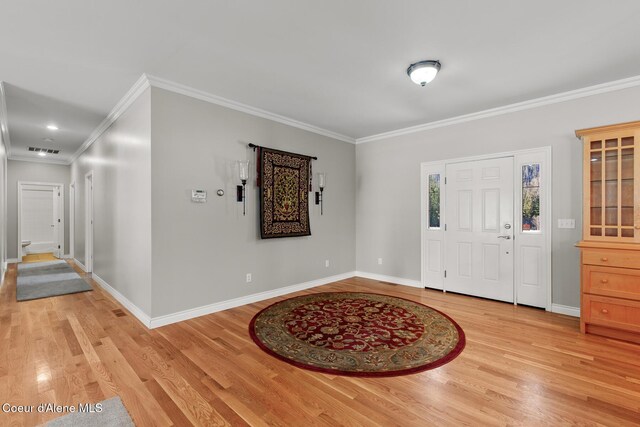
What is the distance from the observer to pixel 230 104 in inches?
151

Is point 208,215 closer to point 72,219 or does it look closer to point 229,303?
point 229,303

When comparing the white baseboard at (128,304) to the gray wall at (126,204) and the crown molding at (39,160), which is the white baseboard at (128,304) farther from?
the crown molding at (39,160)

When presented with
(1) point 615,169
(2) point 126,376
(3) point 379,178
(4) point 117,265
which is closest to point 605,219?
(1) point 615,169

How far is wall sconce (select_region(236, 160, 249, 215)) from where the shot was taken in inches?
151

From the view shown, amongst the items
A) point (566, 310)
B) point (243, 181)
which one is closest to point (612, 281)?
point (566, 310)

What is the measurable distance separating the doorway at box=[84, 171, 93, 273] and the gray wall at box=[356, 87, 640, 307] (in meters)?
5.16

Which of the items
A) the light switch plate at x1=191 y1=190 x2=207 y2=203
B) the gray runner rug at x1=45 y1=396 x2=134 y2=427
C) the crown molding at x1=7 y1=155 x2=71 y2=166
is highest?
the crown molding at x1=7 y1=155 x2=71 y2=166

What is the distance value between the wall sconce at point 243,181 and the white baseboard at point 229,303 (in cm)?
119

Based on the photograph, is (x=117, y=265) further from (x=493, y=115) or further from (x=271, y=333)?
(x=493, y=115)

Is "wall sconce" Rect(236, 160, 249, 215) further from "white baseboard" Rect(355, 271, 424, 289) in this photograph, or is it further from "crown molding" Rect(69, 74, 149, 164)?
"white baseboard" Rect(355, 271, 424, 289)

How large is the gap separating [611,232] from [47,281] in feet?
27.0

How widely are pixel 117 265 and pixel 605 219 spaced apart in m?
5.98

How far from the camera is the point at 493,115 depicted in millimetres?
4172

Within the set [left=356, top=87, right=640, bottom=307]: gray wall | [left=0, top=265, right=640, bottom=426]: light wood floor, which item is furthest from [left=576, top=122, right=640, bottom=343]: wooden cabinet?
[left=356, top=87, right=640, bottom=307]: gray wall
